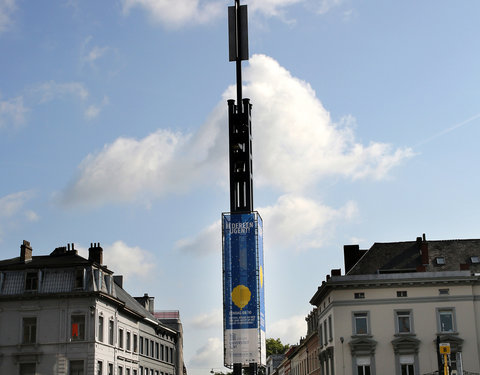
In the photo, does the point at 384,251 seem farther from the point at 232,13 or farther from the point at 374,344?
the point at 232,13

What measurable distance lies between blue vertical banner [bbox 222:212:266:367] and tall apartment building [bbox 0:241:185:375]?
51.6 feet

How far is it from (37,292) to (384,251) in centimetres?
2830

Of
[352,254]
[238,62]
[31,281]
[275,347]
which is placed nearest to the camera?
[238,62]

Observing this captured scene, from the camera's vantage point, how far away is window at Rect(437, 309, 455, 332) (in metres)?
58.0

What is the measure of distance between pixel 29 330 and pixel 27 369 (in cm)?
299

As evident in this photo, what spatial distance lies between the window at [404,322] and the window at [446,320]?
7.23 ft

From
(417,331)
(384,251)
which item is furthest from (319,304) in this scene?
(417,331)

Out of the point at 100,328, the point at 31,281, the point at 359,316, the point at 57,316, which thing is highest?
the point at 31,281

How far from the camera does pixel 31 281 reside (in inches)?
2405

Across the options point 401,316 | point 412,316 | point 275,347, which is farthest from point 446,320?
point 275,347

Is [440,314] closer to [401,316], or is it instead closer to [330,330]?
[401,316]

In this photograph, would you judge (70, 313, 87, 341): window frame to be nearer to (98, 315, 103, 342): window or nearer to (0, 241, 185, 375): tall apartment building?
(0, 241, 185, 375): tall apartment building

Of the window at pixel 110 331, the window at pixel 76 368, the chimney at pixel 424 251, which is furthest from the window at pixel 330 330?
the window at pixel 76 368

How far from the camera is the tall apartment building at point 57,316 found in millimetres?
59000
